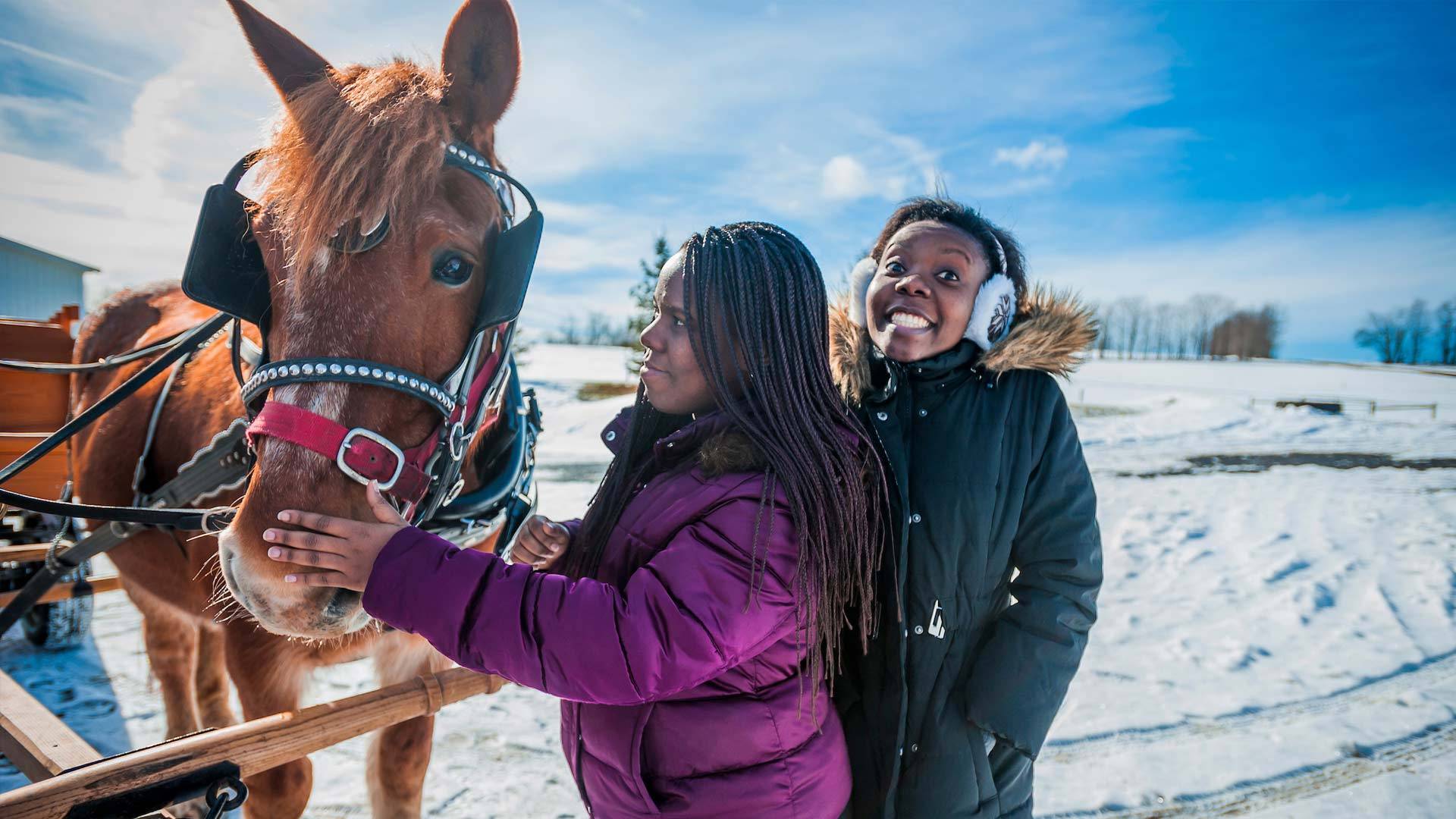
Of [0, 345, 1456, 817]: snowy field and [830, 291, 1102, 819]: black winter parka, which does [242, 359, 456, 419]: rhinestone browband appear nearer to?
[830, 291, 1102, 819]: black winter parka

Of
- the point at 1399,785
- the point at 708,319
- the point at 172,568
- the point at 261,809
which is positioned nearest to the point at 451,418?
the point at 708,319

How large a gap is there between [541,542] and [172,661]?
10.4 ft

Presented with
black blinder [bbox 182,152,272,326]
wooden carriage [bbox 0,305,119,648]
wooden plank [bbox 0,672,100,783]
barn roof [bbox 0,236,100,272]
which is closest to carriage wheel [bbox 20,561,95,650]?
wooden carriage [bbox 0,305,119,648]

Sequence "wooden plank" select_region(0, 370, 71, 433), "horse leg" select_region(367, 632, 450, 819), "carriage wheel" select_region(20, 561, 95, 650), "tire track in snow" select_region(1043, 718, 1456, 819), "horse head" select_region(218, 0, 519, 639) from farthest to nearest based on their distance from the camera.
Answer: "carriage wheel" select_region(20, 561, 95, 650)
"wooden plank" select_region(0, 370, 71, 433)
"tire track in snow" select_region(1043, 718, 1456, 819)
"horse leg" select_region(367, 632, 450, 819)
"horse head" select_region(218, 0, 519, 639)

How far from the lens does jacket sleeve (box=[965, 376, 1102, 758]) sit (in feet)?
5.00

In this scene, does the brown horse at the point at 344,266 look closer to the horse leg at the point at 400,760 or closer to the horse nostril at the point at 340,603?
the horse nostril at the point at 340,603

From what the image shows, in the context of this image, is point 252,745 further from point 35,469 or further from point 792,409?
point 35,469

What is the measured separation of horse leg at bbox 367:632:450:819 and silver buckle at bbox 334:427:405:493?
1.39m

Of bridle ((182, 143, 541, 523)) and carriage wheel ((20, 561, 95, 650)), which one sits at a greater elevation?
bridle ((182, 143, 541, 523))

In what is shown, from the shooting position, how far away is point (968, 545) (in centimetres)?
160

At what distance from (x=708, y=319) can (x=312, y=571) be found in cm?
83

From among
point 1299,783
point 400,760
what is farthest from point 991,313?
point 1299,783

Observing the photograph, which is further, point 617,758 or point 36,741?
point 36,741

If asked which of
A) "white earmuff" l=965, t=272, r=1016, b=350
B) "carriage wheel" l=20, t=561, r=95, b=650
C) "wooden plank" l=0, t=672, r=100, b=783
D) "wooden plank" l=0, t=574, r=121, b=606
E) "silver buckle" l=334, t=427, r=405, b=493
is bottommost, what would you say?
"carriage wheel" l=20, t=561, r=95, b=650
